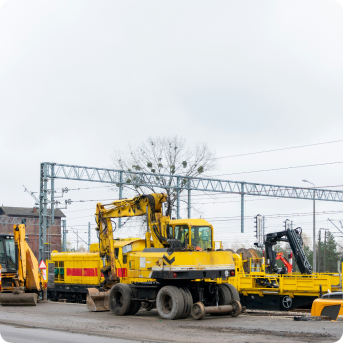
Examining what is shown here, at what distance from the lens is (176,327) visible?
16.2 meters

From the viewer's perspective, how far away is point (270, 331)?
49.1 ft

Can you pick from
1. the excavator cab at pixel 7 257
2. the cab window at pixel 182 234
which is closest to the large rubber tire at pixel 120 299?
the cab window at pixel 182 234

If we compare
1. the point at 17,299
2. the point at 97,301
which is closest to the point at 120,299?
the point at 97,301

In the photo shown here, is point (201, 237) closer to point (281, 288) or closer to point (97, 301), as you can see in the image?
point (97, 301)

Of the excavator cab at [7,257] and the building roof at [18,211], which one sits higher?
the building roof at [18,211]

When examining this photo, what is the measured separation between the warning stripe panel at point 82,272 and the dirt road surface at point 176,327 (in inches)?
291

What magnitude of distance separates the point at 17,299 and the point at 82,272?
19.6ft

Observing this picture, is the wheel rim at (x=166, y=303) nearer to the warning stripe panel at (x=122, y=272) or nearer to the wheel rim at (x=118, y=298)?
the wheel rim at (x=118, y=298)

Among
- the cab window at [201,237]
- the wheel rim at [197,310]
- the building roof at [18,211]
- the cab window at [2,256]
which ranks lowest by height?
the wheel rim at [197,310]

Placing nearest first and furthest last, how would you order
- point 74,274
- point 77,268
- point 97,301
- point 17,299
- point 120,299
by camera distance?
point 120,299 < point 97,301 < point 17,299 < point 77,268 < point 74,274

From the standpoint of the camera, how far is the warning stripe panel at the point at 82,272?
28141 mm

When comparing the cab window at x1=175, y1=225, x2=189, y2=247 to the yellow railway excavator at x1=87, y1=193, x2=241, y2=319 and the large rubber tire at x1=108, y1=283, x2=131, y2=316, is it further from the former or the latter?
the large rubber tire at x1=108, y1=283, x2=131, y2=316

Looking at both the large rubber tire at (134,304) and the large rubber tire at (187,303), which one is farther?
the large rubber tire at (134,304)

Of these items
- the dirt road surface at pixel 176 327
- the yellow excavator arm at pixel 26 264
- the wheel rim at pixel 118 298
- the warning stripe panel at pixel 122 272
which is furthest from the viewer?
the yellow excavator arm at pixel 26 264
